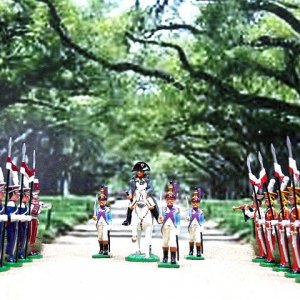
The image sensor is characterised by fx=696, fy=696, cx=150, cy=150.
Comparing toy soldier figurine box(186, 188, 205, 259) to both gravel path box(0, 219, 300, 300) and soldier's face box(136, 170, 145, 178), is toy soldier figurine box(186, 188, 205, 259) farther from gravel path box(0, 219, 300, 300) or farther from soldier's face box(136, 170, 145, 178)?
soldier's face box(136, 170, 145, 178)

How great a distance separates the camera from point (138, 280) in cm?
1057

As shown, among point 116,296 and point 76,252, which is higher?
point 76,252

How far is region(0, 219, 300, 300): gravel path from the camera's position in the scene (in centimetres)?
907

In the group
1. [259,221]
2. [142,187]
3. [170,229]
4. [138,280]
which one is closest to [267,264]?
[259,221]

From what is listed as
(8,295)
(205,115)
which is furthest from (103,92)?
(8,295)

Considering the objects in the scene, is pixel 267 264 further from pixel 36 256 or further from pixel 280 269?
pixel 36 256

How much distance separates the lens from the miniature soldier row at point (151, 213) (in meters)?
12.8

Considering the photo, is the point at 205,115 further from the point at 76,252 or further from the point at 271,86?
the point at 76,252

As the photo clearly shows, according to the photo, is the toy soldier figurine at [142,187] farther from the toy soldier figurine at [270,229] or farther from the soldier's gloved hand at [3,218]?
the soldier's gloved hand at [3,218]

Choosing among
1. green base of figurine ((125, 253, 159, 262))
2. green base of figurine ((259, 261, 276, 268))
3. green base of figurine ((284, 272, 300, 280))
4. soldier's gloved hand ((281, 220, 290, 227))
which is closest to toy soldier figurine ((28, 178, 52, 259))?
green base of figurine ((125, 253, 159, 262))

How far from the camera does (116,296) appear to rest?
8.86 meters

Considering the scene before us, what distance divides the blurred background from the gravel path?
7.85 metres

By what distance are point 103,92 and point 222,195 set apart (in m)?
27.2

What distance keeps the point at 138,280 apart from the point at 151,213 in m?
3.17
